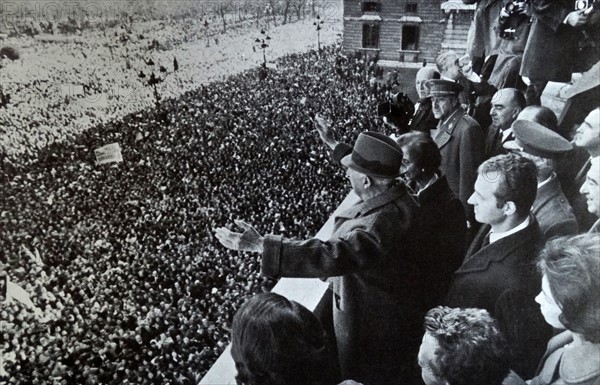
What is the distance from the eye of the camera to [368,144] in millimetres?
2139

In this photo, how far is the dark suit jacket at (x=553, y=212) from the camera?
2.22 metres

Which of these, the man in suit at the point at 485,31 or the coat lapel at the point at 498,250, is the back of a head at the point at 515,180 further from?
the man in suit at the point at 485,31

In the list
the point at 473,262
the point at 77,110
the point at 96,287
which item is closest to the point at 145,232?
→ the point at 96,287

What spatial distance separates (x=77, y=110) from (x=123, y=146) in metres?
0.34

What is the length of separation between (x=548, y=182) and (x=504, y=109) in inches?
31.7

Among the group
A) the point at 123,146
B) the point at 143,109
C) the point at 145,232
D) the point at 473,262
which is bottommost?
the point at 145,232

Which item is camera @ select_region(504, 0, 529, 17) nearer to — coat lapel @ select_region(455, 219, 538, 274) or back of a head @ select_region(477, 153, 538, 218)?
back of a head @ select_region(477, 153, 538, 218)

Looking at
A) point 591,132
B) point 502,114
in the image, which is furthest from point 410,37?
point 591,132

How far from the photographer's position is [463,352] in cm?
177

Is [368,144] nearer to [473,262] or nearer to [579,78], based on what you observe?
[473,262]

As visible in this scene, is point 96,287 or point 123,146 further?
point 96,287

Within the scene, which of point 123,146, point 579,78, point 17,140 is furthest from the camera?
point 123,146

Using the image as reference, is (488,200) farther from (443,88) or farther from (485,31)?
(485,31)

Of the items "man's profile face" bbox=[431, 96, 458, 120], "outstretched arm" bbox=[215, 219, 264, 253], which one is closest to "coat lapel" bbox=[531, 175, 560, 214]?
"man's profile face" bbox=[431, 96, 458, 120]
